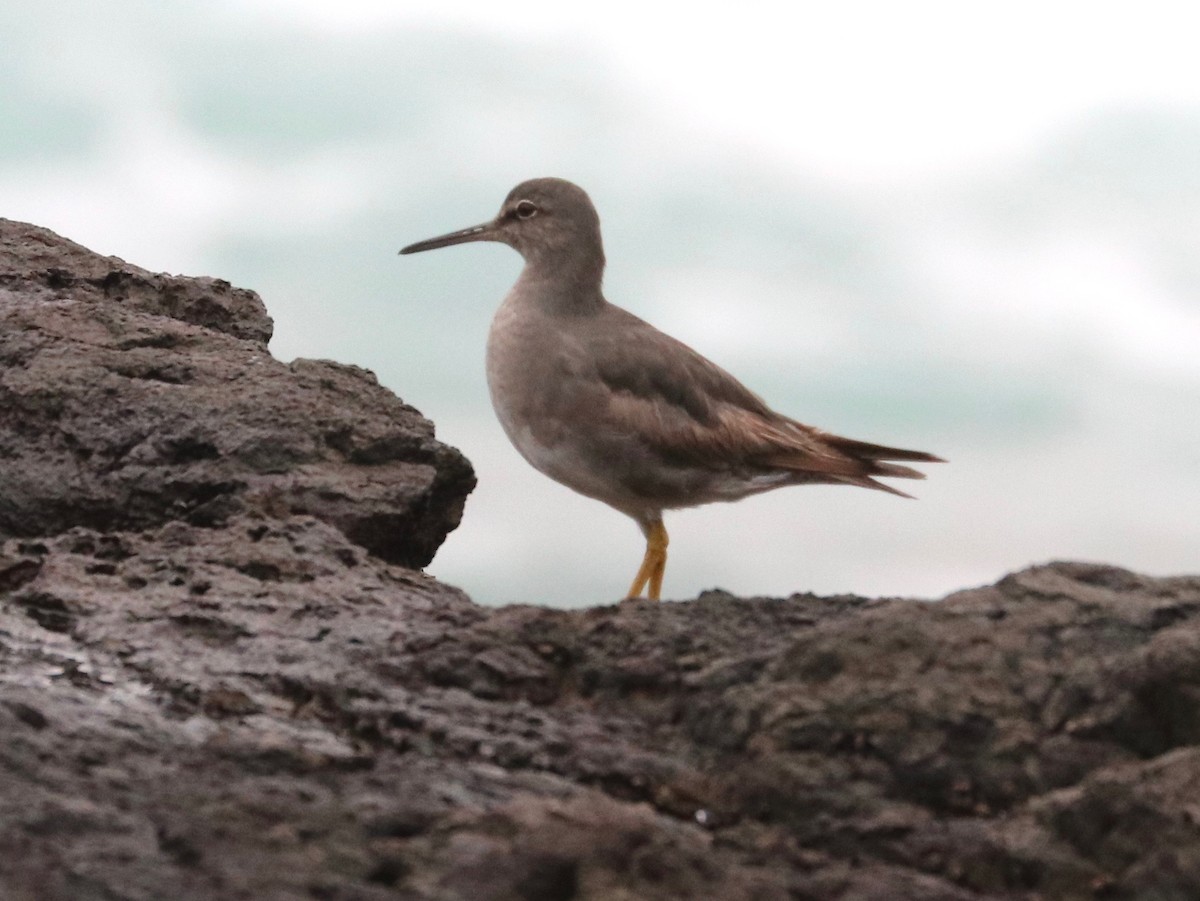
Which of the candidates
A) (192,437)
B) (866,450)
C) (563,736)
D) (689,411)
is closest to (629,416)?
(689,411)

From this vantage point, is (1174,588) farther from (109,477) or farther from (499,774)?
(109,477)

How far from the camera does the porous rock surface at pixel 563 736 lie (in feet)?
11.5

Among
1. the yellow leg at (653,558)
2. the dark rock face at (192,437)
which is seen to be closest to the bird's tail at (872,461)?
the yellow leg at (653,558)

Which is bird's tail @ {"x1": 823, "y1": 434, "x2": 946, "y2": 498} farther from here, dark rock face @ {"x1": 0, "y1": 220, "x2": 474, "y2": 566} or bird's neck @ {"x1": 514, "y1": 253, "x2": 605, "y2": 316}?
dark rock face @ {"x1": 0, "y1": 220, "x2": 474, "y2": 566}

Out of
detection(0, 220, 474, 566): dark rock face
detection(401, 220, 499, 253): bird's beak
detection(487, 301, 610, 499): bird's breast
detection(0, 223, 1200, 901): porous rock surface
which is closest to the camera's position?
detection(0, 223, 1200, 901): porous rock surface

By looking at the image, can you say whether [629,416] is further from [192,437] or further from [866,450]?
[192,437]

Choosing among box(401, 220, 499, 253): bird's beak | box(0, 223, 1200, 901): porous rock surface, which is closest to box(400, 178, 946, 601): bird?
box(401, 220, 499, 253): bird's beak

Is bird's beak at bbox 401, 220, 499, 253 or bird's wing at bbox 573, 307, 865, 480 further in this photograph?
bird's beak at bbox 401, 220, 499, 253

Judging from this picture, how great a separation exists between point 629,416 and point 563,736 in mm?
3090

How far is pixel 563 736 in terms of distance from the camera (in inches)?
170

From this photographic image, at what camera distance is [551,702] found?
461cm

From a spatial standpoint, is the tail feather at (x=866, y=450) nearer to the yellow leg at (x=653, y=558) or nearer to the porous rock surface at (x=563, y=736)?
the yellow leg at (x=653, y=558)

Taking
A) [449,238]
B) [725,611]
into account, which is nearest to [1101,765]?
[725,611]

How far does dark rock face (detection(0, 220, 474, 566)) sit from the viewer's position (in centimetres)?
628
